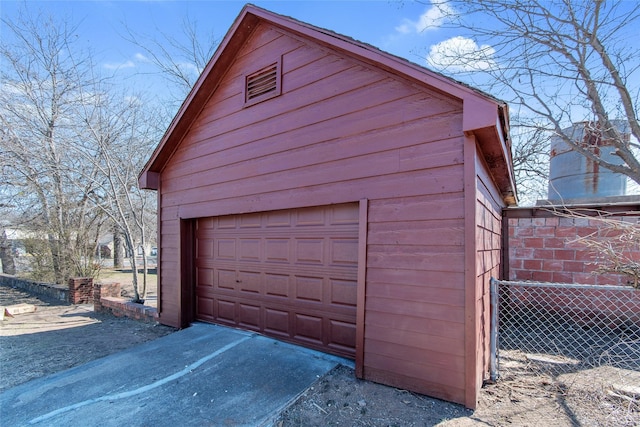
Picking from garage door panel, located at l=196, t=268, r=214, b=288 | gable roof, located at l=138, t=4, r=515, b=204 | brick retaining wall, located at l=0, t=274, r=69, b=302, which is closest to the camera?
gable roof, located at l=138, t=4, r=515, b=204

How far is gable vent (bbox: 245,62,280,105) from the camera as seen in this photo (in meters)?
4.43

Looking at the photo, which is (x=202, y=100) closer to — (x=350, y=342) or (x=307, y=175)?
(x=307, y=175)

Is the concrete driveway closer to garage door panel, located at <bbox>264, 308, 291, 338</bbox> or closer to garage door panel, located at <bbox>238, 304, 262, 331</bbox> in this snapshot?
garage door panel, located at <bbox>264, 308, 291, 338</bbox>

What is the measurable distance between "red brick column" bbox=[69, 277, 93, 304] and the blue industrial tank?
12664 millimetres

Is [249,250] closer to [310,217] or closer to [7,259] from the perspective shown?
[310,217]

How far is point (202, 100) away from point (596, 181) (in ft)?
28.0

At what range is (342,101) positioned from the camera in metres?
3.71

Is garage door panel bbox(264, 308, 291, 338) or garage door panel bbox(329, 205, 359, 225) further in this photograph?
garage door panel bbox(264, 308, 291, 338)

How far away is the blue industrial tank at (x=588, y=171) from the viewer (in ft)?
A: 21.9

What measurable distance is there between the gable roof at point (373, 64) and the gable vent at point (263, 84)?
0.59 metres

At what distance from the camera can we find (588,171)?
7.00 m

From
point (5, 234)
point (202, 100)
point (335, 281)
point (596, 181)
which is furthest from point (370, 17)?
point (5, 234)

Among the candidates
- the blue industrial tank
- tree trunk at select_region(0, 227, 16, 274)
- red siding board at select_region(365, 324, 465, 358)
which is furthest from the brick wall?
tree trunk at select_region(0, 227, 16, 274)

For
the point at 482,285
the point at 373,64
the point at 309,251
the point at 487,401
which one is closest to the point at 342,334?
the point at 309,251
